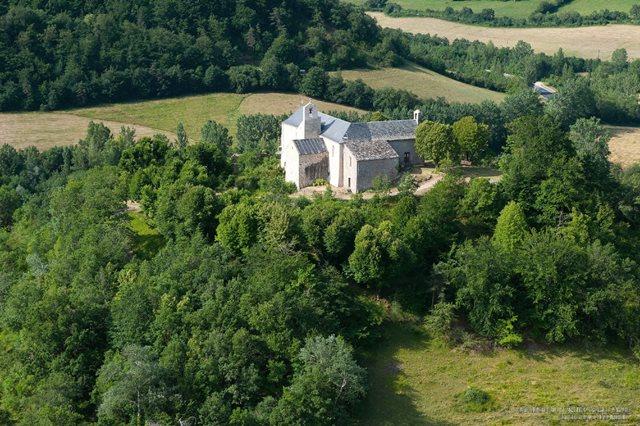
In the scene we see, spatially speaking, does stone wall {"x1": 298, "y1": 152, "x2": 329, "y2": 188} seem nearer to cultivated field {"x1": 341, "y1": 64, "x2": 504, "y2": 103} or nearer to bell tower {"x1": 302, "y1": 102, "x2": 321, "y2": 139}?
bell tower {"x1": 302, "y1": 102, "x2": 321, "y2": 139}

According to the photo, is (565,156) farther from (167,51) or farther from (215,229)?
(167,51)

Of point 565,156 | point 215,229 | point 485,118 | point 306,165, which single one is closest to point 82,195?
point 215,229

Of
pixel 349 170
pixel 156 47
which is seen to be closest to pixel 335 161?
pixel 349 170

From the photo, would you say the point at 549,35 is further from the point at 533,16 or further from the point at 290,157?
the point at 290,157

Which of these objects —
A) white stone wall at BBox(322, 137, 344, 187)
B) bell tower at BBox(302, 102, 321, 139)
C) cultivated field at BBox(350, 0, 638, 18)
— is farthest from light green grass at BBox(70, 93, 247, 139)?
cultivated field at BBox(350, 0, 638, 18)

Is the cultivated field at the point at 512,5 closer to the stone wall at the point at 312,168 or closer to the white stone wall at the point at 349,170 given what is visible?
the stone wall at the point at 312,168

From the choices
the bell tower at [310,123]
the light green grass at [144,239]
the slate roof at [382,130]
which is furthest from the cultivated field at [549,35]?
the light green grass at [144,239]
